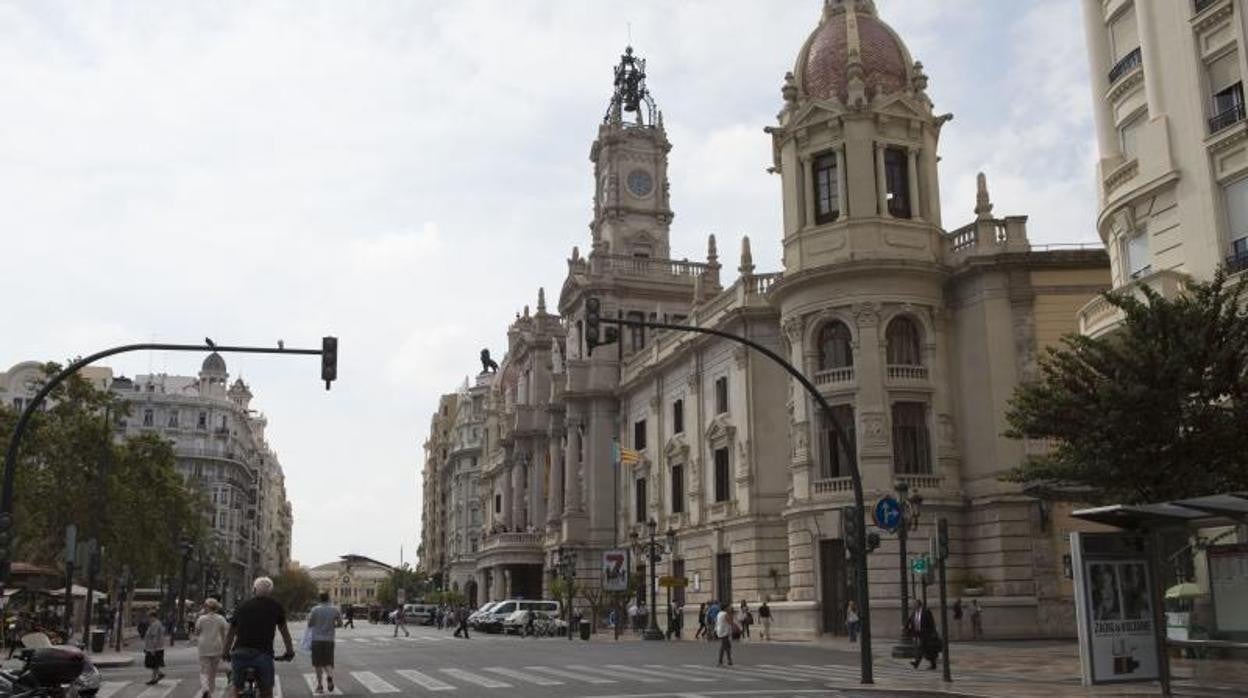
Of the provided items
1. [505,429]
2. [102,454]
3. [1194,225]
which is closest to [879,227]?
[1194,225]

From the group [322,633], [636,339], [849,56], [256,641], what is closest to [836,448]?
[849,56]

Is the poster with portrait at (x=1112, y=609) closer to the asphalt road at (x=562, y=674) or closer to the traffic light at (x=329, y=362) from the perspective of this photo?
the asphalt road at (x=562, y=674)

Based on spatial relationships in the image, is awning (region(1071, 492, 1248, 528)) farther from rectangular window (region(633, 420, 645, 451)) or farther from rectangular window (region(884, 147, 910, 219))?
rectangular window (region(633, 420, 645, 451))

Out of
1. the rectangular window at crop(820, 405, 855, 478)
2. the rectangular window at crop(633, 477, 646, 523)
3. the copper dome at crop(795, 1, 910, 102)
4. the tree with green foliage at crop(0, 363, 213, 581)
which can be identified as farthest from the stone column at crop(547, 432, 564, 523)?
the copper dome at crop(795, 1, 910, 102)

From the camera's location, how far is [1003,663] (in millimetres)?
24953

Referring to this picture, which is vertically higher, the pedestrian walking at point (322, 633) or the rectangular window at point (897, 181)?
the rectangular window at point (897, 181)

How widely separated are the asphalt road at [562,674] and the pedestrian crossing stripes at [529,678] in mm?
19

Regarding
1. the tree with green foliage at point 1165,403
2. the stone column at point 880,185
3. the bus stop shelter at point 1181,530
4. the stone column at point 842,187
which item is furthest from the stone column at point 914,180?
the bus stop shelter at point 1181,530

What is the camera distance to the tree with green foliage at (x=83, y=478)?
148 feet

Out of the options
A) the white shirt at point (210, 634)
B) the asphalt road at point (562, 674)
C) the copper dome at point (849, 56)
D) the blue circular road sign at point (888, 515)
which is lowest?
the asphalt road at point (562, 674)

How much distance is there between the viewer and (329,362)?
22.2m

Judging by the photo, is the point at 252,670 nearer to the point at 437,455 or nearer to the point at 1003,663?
the point at 1003,663

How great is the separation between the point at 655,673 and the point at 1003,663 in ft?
25.0

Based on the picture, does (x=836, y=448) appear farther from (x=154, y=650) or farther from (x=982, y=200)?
(x=154, y=650)
